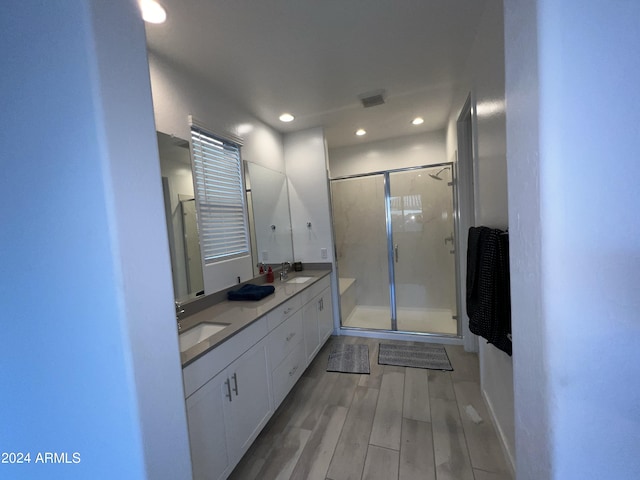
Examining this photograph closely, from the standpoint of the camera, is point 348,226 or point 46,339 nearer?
point 46,339

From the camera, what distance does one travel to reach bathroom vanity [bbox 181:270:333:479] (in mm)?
1175

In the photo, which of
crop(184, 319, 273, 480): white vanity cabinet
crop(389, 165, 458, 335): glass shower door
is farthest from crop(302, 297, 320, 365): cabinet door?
crop(389, 165, 458, 335): glass shower door

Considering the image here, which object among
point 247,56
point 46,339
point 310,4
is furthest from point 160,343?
point 247,56

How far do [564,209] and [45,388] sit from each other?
119 centimetres

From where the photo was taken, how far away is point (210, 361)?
1240 millimetres

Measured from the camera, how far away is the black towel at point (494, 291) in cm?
120

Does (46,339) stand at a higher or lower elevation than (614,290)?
lower

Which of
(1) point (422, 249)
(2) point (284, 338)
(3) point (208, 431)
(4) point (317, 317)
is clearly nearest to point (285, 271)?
(4) point (317, 317)

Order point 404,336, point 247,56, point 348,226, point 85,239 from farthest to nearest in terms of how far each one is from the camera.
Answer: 1. point 348,226
2. point 404,336
3. point 247,56
4. point 85,239

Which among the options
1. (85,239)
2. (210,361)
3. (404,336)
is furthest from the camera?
(404,336)

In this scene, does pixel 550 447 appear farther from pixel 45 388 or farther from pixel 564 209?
pixel 45 388

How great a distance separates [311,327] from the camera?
2.46 metres

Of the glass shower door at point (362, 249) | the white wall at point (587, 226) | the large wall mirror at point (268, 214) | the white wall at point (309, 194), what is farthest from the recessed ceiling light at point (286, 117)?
the white wall at point (587, 226)

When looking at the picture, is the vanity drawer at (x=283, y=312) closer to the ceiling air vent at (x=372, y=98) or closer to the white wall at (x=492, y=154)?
the white wall at (x=492, y=154)
